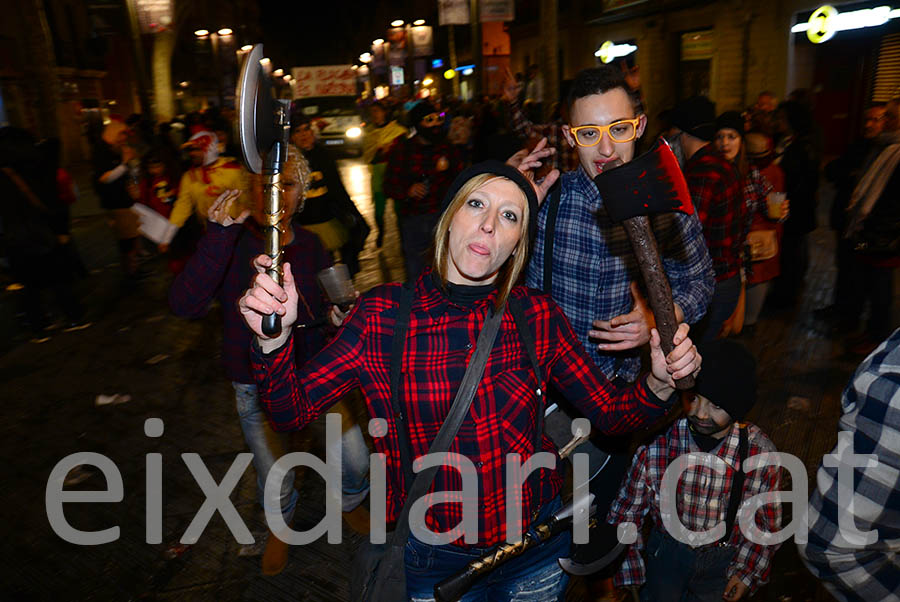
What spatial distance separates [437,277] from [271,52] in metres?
64.0

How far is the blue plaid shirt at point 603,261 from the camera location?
8.96 feet

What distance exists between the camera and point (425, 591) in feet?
6.90

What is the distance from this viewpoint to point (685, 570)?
2.67 metres

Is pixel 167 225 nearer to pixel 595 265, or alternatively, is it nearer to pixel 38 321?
pixel 595 265

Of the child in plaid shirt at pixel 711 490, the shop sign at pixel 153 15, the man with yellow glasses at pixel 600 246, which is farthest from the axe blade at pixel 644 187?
the shop sign at pixel 153 15

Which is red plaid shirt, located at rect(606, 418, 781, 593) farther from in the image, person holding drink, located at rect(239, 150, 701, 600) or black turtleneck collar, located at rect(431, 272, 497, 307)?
black turtleneck collar, located at rect(431, 272, 497, 307)

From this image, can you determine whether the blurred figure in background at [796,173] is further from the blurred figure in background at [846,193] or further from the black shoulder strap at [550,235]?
the black shoulder strap at [550,235]

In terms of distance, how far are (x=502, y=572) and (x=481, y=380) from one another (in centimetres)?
73

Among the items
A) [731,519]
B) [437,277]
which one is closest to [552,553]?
[731,519]

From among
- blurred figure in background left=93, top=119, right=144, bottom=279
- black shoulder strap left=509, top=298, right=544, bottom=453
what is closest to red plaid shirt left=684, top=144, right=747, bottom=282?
black shoulder strap left=509, top=298, right=544, bottom=453

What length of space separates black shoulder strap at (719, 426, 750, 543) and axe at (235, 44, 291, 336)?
2.01 meters

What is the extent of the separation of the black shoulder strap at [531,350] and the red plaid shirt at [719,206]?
2.20 meters

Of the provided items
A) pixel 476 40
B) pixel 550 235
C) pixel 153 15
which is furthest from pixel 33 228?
pixel 476 40

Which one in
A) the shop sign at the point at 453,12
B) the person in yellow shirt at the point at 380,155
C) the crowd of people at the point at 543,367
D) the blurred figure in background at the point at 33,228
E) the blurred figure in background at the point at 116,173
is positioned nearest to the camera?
the crowd of people at the point at 543,367
